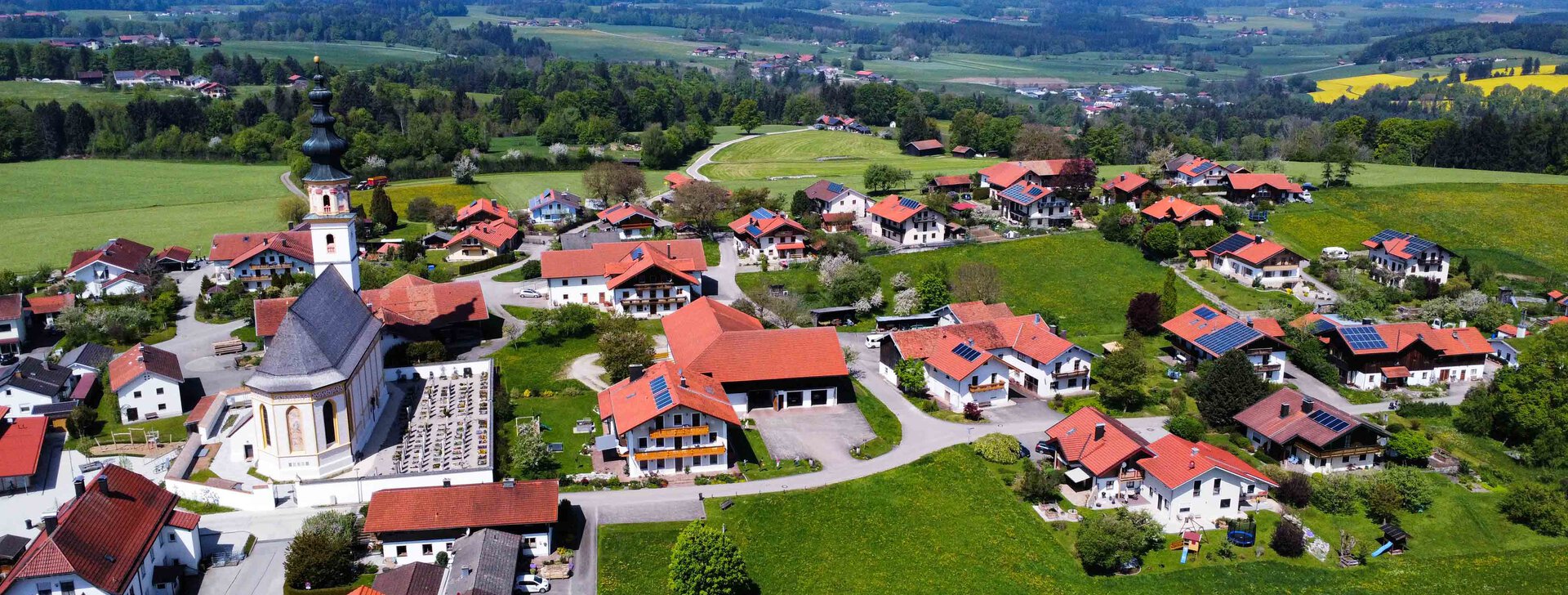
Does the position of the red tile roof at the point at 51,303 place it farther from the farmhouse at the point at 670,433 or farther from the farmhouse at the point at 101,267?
the farmhouse at the point at 670,433

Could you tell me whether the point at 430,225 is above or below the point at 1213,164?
below

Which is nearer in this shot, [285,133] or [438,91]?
[285,133]

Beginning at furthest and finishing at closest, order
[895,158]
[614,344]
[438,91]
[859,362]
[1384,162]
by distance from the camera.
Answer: [438,91]
[895,158]
[1384,162]
[859,362]
[614,344]

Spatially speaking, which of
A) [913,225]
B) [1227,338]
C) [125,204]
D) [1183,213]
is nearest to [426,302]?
[913,225]

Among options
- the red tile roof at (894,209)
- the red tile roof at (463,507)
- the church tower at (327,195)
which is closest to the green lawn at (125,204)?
the church tower at (327,195)

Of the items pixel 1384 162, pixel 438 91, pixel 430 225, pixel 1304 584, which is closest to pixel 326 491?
pixel 1304 584

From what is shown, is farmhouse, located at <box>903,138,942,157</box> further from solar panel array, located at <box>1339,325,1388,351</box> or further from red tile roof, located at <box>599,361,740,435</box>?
red tile roof, located at <box>599,361,740,435</box>

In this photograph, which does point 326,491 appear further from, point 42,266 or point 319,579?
point 42,266
